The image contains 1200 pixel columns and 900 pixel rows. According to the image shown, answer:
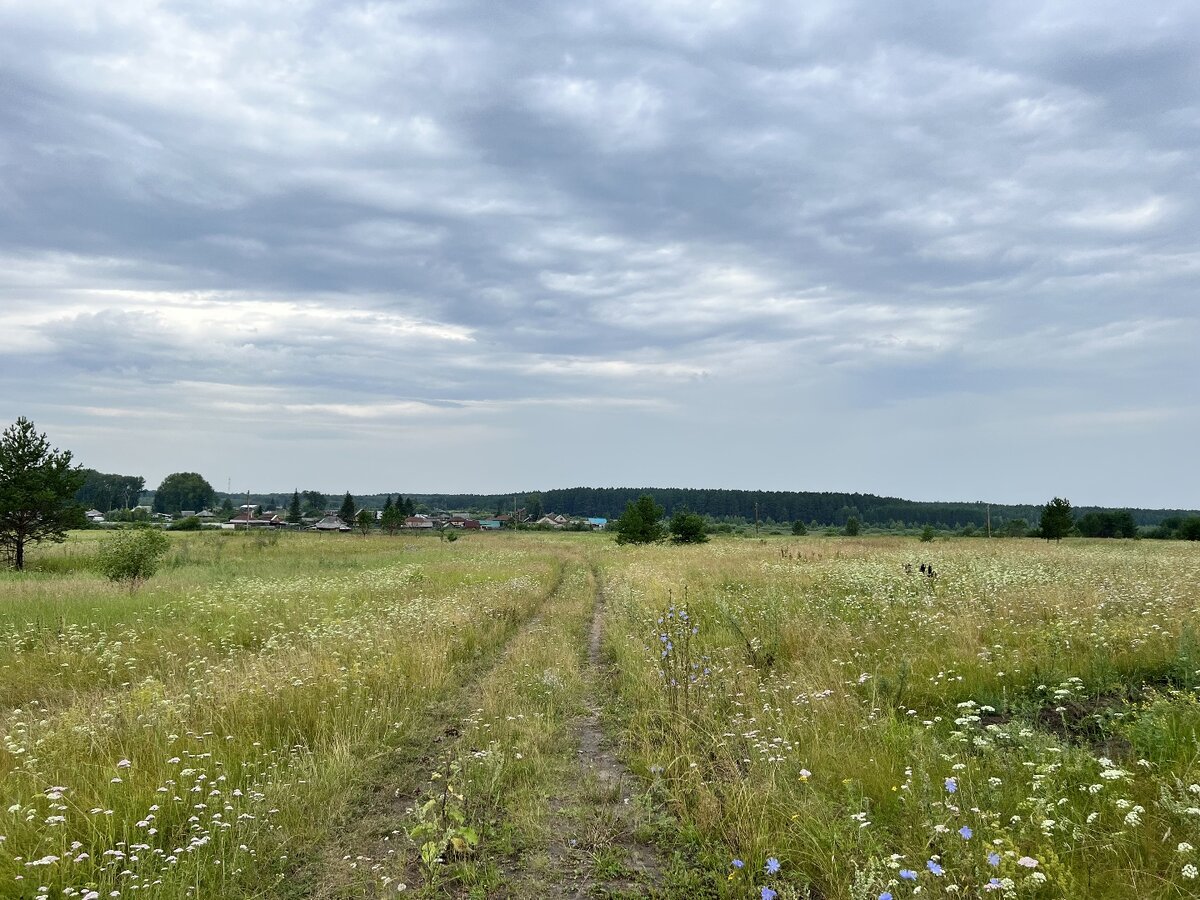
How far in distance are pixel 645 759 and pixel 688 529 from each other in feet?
160

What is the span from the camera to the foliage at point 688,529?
2125 inches

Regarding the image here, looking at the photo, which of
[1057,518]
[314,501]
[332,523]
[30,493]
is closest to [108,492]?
[314,501]

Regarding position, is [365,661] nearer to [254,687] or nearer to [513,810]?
[254,687]

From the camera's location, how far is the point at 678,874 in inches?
169

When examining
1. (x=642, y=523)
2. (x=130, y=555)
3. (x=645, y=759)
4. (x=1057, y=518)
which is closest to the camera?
(x=645, y=759)

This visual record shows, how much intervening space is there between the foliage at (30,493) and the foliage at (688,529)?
40.7m

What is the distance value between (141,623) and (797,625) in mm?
13570

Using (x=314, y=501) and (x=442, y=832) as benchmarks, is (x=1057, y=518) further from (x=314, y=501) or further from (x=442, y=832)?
(x=314, y=501)

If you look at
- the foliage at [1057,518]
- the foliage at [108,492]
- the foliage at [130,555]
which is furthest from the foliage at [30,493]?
the foliage at [108,492]

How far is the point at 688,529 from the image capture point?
178ft

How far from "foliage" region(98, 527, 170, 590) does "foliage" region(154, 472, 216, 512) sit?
6711 inches

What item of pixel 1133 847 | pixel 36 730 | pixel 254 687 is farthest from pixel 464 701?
pixel 1133 847

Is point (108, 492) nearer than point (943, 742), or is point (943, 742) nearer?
point (943, 742)

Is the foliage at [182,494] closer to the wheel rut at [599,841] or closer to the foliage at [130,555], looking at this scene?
the foliage at [130,555]
